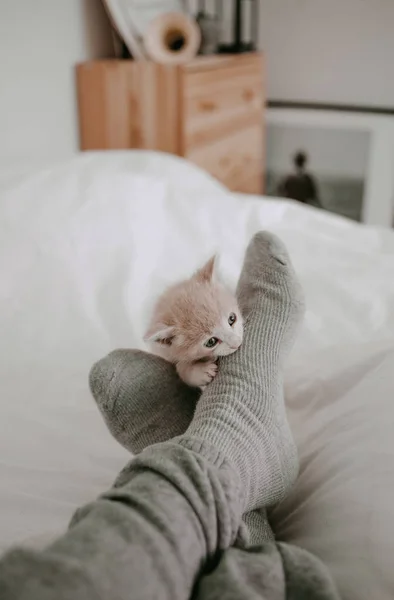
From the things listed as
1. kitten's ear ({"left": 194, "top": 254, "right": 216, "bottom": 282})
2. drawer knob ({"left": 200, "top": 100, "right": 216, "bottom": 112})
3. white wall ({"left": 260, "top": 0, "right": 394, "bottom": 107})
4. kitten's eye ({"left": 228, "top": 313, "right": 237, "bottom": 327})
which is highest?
white wall ({"left": 260, "top": 0, "right": 394, "bottom": 107})

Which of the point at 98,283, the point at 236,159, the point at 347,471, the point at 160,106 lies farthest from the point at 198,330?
the point at 236,159

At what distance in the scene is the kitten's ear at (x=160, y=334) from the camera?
82cm

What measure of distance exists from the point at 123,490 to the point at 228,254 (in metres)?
0.93

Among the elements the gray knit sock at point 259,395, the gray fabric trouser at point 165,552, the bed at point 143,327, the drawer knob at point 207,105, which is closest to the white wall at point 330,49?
the drawer knob at point 207,105

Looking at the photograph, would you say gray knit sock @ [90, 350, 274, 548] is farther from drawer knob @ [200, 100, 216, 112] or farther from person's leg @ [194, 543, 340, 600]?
drawer knob @ [200, 100, 216, 112]

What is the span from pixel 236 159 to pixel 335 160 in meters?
0.57

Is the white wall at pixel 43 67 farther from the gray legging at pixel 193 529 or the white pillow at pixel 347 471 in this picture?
the gray legging at pixel 193 529

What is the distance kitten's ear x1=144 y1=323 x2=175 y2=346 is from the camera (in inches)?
32.4

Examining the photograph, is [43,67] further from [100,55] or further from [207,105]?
[207,105]

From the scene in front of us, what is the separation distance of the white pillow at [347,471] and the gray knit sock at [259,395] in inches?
1.7

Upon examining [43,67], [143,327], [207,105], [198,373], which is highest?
[43,67]

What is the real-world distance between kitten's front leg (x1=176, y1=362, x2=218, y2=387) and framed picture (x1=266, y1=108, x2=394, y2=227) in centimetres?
204

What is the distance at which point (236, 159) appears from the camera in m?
2.31

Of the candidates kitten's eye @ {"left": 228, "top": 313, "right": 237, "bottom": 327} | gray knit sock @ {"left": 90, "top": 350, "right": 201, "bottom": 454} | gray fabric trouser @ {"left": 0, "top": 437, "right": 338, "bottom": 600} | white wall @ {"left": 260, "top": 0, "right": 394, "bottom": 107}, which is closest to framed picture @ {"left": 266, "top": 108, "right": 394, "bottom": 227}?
white wall @ {"left": 260, "top": 0, "right": 394, "bottom": 107}
